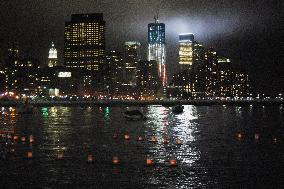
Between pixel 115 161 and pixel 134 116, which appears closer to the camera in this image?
pixel 115 161

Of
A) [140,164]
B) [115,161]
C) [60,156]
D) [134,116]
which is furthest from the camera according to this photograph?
[134,116]

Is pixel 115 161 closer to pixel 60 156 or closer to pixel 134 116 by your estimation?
pixel 60 156

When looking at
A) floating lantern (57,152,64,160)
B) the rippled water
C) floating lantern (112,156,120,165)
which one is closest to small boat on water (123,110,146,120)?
the rippled water

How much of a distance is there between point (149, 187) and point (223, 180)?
572 cm

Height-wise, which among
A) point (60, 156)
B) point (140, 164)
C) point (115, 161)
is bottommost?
point (140, 164)

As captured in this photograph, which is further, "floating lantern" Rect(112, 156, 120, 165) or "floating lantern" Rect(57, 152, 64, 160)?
"floating lantern" Rect(57, 152, 64, 160)

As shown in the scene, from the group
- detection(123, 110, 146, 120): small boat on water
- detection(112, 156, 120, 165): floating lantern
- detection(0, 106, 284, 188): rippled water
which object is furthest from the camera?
detection(123, 110, 146, 120): small boat on water

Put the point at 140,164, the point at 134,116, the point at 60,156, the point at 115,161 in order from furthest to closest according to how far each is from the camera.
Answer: the point at 134,116
the point at 60,156
the point at 115,161
the point at 140,164

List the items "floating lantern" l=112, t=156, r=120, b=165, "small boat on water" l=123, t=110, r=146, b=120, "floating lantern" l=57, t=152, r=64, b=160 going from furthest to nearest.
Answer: "small boat on water" l=123, t=110, r=146, b=120, "floating lantern" l=57, t=152, r=64, b=160, "floating lantern" l=112, t=156, r=120, b=165

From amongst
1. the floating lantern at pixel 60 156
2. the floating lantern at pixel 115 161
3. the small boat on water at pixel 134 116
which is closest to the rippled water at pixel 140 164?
the floating lantern at pixel 60 156

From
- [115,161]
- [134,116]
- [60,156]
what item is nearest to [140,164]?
[115,161]

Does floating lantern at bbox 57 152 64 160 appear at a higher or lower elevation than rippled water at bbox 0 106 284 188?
higher

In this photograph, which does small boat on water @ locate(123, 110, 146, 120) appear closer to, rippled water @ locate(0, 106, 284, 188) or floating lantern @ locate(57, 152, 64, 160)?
rippled water @ locate(0, 106, 284, 188)

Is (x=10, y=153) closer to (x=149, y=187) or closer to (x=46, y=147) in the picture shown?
(x=46, y=147)
